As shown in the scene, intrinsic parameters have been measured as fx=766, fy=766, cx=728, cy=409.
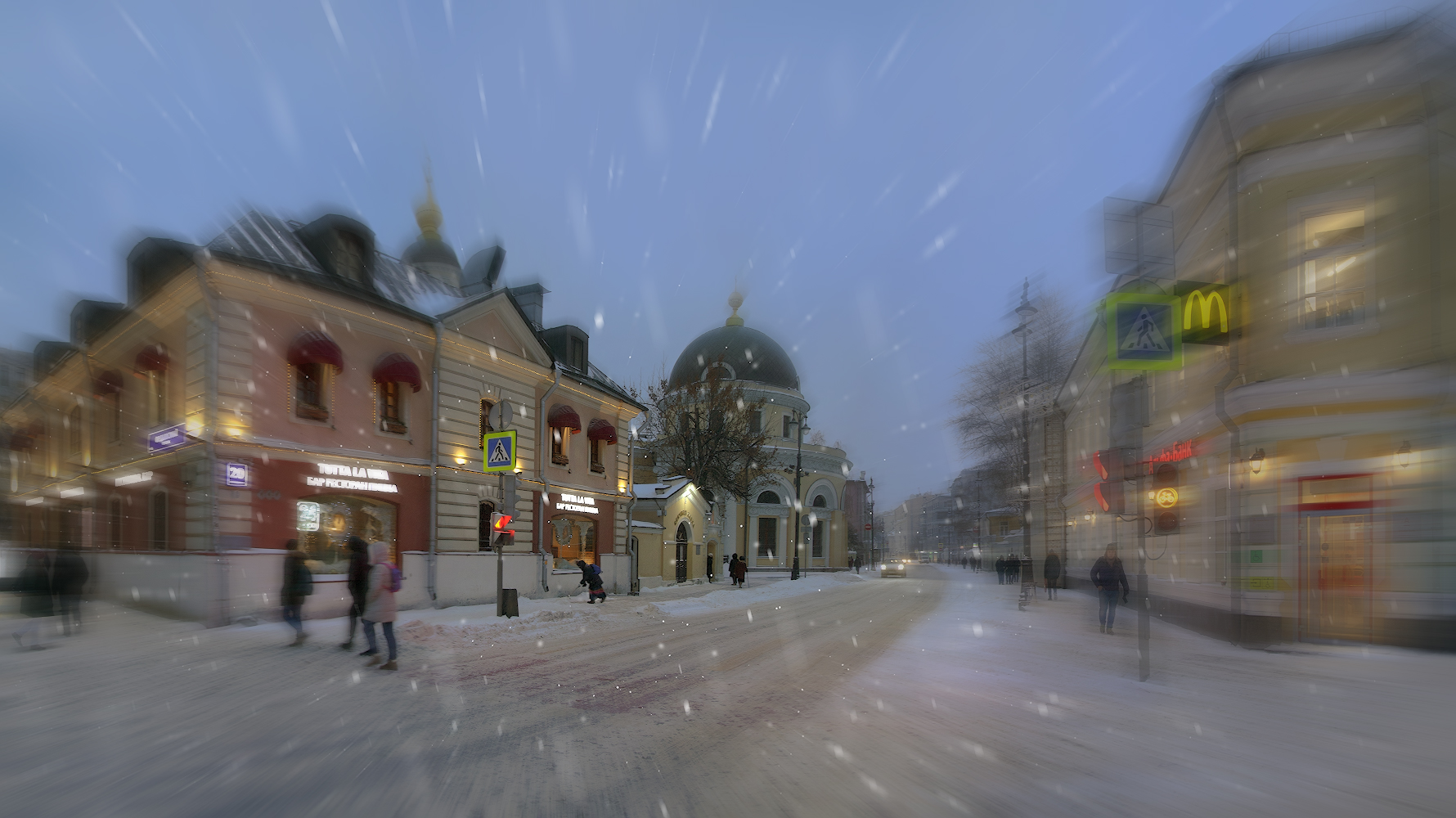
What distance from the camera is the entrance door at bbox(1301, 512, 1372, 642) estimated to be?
12.9m

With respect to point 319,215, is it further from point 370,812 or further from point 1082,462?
point 1082,462

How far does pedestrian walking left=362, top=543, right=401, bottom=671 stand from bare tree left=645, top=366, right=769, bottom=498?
27757 mm

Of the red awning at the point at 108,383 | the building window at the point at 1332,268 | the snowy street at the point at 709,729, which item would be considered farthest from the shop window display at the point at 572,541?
the building window at the point at 1332,268

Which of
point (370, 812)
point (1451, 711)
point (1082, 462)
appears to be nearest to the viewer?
point (370, 812)

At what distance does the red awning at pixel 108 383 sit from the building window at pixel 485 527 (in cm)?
913

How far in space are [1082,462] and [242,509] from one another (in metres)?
27.7

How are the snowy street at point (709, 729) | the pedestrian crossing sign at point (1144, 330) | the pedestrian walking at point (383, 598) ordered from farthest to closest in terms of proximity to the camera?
the pedestrian crossing sign at point (1144, 330)
the pedestrian walking at point (383, 598)
the snowy street at point (709, 729)

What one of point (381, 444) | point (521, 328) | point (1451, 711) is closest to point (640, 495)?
point (521, 328)

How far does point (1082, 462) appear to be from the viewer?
29.9 m

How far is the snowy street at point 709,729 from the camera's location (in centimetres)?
521

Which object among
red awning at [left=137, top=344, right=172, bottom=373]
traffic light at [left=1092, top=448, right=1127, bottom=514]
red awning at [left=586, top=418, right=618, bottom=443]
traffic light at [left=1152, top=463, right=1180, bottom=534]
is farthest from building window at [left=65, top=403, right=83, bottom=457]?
traffic light at [left=1152, top=463, right=1180, bottom=534]

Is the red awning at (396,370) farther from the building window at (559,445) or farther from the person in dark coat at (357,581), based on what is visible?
the person in dark coat at (357,581)

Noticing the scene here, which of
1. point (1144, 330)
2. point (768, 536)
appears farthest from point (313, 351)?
point (768, 536)

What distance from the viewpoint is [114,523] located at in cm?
1956
